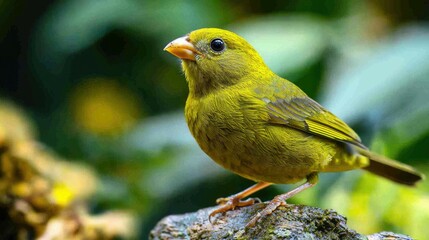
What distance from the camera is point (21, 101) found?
6691 mm

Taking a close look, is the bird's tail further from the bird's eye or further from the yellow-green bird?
the bird's eye

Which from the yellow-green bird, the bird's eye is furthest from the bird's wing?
the bird's eye

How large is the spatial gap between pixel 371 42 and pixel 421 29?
26.3 inches

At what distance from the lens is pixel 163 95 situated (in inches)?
251

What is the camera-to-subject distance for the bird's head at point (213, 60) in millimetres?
2854

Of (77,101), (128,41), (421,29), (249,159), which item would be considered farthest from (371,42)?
(249,159)

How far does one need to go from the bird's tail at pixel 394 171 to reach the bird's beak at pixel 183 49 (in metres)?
1.10

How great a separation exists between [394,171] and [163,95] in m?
3.37

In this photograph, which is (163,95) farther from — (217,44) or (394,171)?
(217,44)

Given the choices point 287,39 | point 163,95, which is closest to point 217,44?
point 287,39

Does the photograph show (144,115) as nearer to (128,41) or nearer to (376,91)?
(128,41)

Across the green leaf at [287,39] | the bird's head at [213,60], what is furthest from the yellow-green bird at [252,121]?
the green leaf at [287,39]

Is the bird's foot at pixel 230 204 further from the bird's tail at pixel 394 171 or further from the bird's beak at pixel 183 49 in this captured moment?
the bird's tail at pixel 394 171

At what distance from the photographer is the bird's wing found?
2.85 metres
